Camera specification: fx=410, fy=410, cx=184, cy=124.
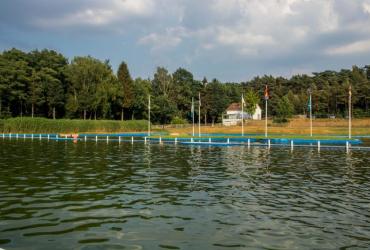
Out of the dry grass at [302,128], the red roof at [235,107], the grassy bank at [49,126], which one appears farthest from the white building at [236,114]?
the grassy bank at [49,126]

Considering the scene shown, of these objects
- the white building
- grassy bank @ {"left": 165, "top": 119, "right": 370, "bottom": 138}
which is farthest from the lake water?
the white building

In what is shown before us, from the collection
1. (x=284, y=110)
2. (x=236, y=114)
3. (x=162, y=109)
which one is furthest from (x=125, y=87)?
(x=284, y=110)

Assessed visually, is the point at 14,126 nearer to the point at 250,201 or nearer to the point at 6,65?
the point at 6,65

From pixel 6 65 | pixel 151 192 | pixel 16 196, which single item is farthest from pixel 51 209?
pixel 6 65

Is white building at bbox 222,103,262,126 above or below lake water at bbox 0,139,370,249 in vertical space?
above

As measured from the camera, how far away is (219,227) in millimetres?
13414

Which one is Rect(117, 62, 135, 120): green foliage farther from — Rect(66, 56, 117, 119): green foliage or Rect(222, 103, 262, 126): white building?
Rect(222, 103, 262, 126): white building

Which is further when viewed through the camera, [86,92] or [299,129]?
[86,92]

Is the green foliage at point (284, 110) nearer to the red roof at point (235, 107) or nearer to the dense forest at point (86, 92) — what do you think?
the dense forest at point (86, 92)

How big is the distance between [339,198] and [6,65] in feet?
382

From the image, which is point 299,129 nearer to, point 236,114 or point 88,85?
point 88,85

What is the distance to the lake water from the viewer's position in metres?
11.9

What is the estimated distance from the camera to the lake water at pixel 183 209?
1195cm

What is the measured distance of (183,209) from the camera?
16234 mm
